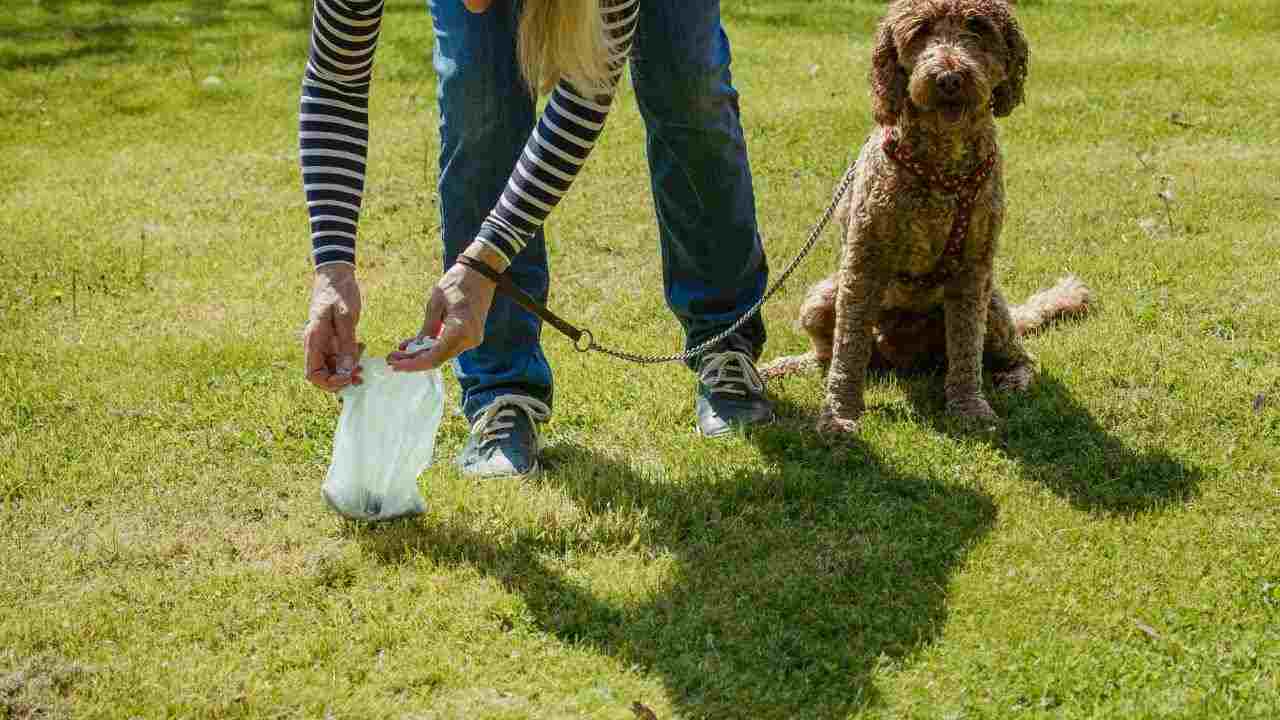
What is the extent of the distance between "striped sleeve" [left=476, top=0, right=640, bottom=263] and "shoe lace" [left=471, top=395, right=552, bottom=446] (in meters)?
0.88

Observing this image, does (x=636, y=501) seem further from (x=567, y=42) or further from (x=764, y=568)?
(x=567, y=42)

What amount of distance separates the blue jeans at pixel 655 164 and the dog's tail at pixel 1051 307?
3.38ft

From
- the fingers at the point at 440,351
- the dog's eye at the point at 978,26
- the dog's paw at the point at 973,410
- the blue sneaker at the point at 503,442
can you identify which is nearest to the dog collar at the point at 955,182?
the dog's eye at the point at 978,26

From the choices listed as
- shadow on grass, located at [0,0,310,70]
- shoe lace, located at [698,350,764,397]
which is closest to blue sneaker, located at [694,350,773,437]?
shoe lace, located at [698,350,764,397]

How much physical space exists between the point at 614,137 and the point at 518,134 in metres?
3.67

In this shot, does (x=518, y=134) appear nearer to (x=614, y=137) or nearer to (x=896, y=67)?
(x=896, y=67)

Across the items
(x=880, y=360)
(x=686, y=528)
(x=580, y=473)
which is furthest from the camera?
(x=880, y=360)

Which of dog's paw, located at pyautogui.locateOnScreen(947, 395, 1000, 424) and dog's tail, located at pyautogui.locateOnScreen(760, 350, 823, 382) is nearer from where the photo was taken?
dog's paw, located at pyautogui.locateOnScreen(947, 395, 1000, 424)

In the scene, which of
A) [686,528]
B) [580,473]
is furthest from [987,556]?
[580,473]

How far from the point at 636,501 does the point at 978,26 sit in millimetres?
1549

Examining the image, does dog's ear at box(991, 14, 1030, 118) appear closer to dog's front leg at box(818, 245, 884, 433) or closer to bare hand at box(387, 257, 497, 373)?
dog's front leg at box(818, 245, 884, 433)

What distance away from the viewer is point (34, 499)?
3754 mm

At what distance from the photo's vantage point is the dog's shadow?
362cm

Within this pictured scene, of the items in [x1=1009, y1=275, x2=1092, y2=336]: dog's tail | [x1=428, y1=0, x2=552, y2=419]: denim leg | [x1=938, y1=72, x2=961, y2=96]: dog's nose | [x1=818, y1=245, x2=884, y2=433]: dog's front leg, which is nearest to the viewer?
[x1=428, y1=0, x2=552, y2=419]: denim leg
